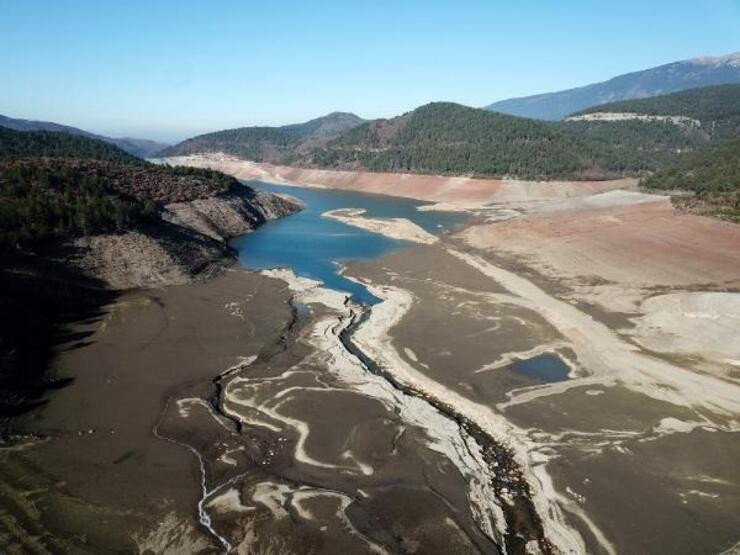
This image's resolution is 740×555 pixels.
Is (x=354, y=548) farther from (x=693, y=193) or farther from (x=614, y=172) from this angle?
(x=614, y=172)

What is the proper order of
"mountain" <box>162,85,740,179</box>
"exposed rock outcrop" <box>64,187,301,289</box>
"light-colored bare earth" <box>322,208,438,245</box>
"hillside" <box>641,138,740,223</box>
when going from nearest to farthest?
"exposed rock outcrop" <box>64,187,301,289</box>
"hillside" <box>641,138,740,223</box>
"light-colored bare earth" <box>322,208,438,245</box>
"mountain" <box>162,85,740,179</box>

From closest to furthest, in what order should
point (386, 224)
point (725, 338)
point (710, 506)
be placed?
point (710, 506)
point (725, 338)
point (386, 224)

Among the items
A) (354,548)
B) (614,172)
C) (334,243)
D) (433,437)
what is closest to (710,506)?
(433,437)

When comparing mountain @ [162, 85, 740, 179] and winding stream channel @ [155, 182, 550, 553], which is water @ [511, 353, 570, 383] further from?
mountain @ [162, 85, 740, 179]

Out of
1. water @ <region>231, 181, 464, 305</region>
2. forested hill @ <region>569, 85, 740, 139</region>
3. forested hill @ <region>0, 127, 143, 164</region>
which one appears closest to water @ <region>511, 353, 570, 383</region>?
water @ <region>231, 181, 464, 305</region>

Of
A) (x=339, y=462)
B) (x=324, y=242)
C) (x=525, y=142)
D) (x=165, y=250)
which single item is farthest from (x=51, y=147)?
(x=525, y=142)

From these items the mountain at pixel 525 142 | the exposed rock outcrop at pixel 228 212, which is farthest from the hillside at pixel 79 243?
the mountain at pixel 525 142
